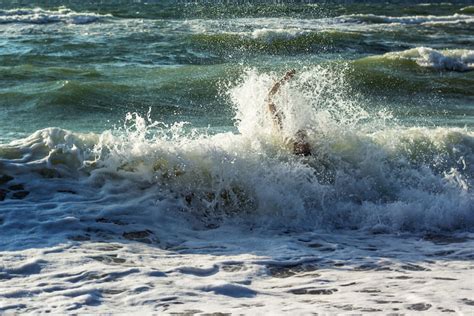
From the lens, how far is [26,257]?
610 centimetres

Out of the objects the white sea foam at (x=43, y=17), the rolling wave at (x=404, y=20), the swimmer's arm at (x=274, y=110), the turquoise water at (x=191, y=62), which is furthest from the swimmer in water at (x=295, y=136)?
the rolling wave at (x=404, y=20)

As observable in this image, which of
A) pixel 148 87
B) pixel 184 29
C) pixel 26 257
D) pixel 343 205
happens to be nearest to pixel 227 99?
pixel 148 87

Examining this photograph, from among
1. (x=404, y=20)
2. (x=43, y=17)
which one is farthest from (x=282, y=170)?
(x=404, y=20)

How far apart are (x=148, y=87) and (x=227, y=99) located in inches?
60.2

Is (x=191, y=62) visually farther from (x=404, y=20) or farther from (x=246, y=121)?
(x=404, y=20)

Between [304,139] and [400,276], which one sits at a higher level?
[304,139]

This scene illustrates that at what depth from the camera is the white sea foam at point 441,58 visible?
1852cm

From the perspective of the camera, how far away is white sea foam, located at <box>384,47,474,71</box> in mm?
18516

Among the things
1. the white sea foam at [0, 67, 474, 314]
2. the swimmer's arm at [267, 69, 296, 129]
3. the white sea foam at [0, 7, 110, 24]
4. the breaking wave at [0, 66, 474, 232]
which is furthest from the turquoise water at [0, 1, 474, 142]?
the swimmer's arm at [267, 69, 296, 129]

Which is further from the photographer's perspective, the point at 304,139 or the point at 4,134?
the point at 4,134

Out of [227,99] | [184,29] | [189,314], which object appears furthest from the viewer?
[184,29]

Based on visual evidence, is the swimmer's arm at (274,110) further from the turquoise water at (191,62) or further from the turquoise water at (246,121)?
the turquoise water at (191,62)

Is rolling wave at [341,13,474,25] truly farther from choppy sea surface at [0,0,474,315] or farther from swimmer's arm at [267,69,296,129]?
swimmer's arm at [267,69,296,129]

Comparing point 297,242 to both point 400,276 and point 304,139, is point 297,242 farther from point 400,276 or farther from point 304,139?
point 304,139
